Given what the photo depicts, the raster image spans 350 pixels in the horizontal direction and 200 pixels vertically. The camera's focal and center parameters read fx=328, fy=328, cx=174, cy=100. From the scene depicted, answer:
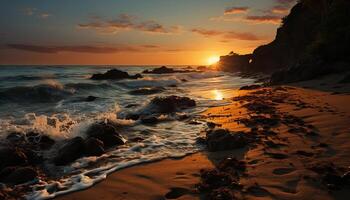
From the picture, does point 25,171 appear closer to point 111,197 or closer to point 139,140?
point 111,197

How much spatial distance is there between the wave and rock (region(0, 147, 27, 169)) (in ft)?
50.7

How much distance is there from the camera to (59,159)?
6984mm

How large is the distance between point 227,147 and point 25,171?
13.0ft

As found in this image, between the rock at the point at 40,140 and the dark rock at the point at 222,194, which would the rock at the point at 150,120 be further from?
the dark rock at the point at 222,194

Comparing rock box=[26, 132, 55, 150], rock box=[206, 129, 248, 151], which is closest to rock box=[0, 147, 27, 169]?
rock box=[26, 132, 55, 150]

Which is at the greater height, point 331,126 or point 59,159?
point 331,126

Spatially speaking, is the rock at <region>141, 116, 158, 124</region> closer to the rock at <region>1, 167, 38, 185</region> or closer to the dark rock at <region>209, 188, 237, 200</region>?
the rock at <region>1, 167, 38, 185</region>

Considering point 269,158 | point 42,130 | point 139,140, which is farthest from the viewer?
point 42,130

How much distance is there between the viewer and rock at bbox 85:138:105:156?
7.32 metres

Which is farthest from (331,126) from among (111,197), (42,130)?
(42,130)

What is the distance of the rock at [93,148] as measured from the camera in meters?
7.32

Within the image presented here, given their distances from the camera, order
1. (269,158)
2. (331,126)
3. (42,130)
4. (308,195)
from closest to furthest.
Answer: (308,195) → (269,158) → (331,126) → (42,130)

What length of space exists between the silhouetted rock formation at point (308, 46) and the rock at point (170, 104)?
9747 mm

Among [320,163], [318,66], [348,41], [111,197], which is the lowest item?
[111,197]
